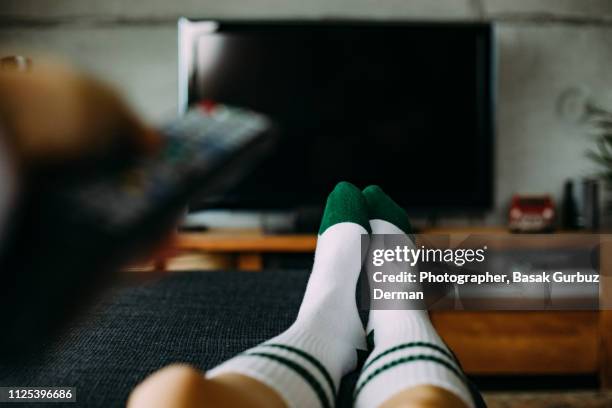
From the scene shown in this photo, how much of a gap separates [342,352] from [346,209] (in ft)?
1.74

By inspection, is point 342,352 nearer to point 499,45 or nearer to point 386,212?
point 386,212

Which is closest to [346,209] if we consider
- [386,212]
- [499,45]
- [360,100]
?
[386,212]

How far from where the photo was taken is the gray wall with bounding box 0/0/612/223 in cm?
223

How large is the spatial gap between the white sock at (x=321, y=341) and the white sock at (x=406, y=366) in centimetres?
4

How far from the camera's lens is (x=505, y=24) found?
226cm

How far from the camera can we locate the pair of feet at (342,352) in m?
0.51

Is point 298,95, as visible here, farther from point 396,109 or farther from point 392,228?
point 392,228

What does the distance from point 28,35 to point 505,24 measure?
185 centimetres

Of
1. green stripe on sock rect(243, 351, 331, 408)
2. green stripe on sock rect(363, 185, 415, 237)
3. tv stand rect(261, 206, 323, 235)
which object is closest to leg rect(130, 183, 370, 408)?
green stripe on sock rect(243, 351, 331, 408)

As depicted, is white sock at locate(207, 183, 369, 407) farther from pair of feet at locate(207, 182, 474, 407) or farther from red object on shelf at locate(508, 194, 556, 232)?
red object on shelf at locate(508, 194, 556, 232)

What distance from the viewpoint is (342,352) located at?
26.8 inches

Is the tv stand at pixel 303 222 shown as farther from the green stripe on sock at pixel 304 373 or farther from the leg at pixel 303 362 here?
the green stripe on sock at pixel 304 373

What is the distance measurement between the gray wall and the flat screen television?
209 millimetres

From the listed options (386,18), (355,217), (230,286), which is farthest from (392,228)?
(386,18)
